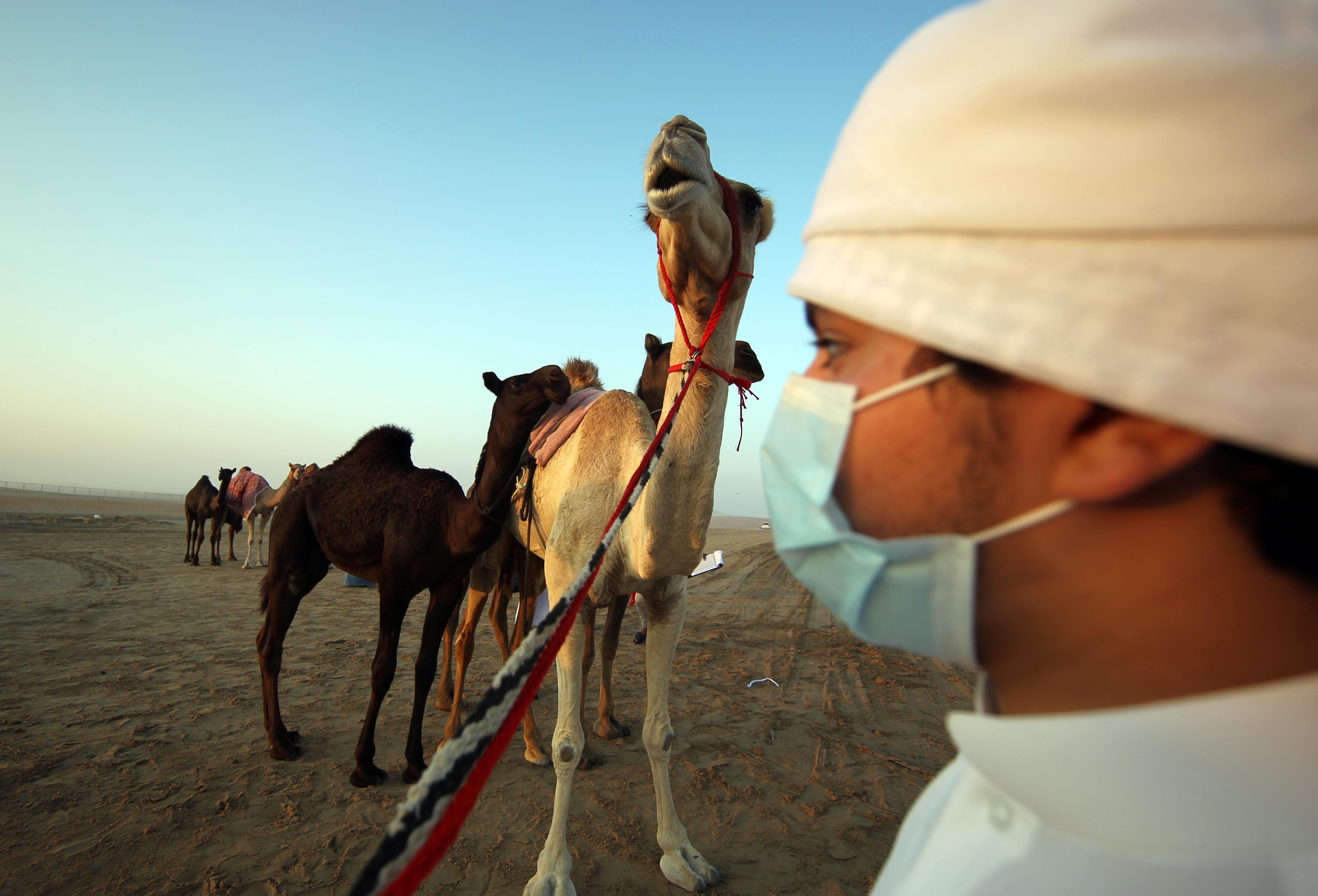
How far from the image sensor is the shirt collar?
544mm

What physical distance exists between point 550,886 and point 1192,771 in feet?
10.4

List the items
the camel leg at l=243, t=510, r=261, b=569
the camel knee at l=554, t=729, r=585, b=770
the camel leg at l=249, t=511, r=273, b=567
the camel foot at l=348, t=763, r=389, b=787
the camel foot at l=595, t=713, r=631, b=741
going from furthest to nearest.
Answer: the camel leg at l=249, t=511, r=273, b=567 → the camel leg at l=243, t=510, r=261, b=569 → the camel foot at l=595, t=713, r=631, b=741 → the camel foot at l=348, t=763, r=389, b=787 → the camel knee at l=554, t=729, r=585, b=770

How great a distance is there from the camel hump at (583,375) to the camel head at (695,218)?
2028 mm

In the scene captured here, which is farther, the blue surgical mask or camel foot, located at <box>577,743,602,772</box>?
camel foot, located at <box>577,743,602,772</box>

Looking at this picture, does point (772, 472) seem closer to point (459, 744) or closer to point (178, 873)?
point (459, 744)

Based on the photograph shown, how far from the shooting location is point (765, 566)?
55.1 feet

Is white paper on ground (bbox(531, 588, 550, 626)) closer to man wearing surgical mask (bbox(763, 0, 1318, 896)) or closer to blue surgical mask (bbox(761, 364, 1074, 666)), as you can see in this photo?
blue surgical mask (bbox(761, 364, 1074, 666))

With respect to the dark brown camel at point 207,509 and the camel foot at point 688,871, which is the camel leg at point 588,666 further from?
the dark brown camel at point 207,509

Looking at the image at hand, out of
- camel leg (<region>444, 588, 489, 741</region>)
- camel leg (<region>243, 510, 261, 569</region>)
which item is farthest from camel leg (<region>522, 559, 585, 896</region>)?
camel leg (<region>243, 510, 261, 569</region>)

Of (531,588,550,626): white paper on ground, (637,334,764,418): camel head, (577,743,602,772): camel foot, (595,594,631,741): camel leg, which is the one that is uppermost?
(637,334,764,418): camel head

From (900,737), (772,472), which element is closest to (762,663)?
(900,737)

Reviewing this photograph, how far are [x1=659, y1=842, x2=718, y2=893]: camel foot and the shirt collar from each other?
3.08 metres

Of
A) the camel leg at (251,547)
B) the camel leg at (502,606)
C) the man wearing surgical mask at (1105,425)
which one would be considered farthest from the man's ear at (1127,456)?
the camel leg at (251,547)

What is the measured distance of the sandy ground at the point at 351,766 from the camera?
3.26 meters
